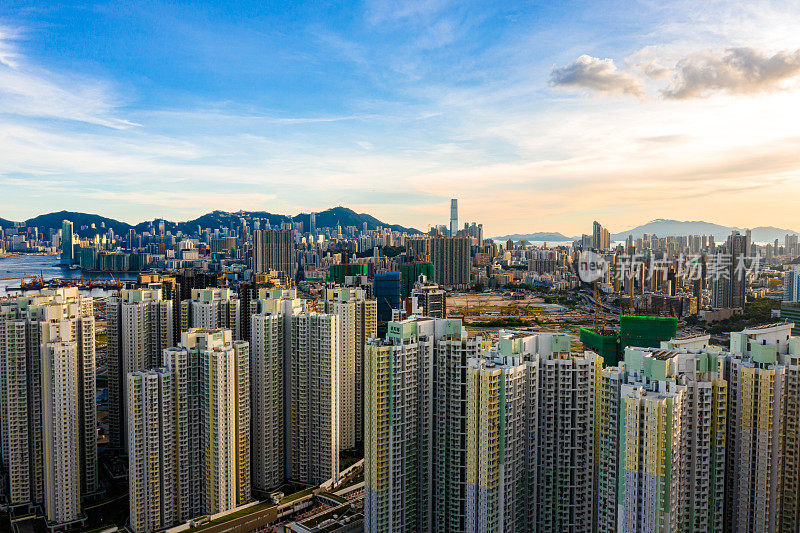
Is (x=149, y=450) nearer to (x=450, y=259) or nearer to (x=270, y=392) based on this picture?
(x=270, y=392)

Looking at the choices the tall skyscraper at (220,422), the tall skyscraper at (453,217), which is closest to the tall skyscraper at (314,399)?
the tall skyscraper at (220,422)

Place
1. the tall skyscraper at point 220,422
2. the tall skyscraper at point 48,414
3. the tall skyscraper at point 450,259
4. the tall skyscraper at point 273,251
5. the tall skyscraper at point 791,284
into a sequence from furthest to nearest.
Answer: the tall skyscraper at point 273,251 → the tall skyscraper at point 450,259 → the tall skyscraper at point 791,284 → the tall skyscraper at point 48,414 → the tall skyscraper at point 220,422

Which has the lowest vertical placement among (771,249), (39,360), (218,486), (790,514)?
(218,486)

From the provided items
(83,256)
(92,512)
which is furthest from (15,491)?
(83,256)

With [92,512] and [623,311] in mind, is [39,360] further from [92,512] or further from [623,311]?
[623,311]

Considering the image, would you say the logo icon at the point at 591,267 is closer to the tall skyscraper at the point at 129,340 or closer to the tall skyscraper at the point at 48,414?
the tall skyscraper at the point at 129,340

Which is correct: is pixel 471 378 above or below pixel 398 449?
above

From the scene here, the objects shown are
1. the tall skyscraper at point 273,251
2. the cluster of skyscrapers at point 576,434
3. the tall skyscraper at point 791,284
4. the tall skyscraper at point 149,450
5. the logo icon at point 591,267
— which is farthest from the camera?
the tall skyscraper at point 273,251
